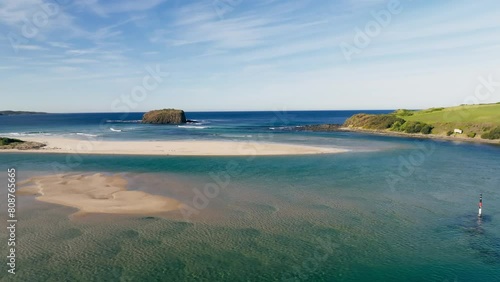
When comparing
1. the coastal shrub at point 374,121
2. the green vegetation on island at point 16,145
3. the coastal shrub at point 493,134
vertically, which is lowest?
the green vegetation on island at point 16,145

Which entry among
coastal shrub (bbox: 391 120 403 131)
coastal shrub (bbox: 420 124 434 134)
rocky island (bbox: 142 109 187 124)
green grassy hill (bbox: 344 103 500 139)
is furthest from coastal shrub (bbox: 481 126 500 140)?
rocky island (bbox: 142 109 187 124)

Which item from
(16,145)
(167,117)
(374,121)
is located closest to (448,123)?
(374,121)

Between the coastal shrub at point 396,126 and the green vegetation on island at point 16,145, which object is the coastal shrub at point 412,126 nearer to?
the coastal shrub at point 396,126

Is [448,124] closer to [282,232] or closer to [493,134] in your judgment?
[493,134]

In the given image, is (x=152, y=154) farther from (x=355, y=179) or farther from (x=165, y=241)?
(x=165, y=241)

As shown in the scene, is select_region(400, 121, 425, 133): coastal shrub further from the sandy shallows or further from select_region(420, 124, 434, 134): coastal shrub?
the sandy shallows

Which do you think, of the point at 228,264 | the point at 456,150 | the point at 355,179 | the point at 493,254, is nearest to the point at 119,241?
the point at 228,264

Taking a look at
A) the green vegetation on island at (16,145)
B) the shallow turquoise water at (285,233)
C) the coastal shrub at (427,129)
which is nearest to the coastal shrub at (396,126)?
the coastal shrub at (427,129)
